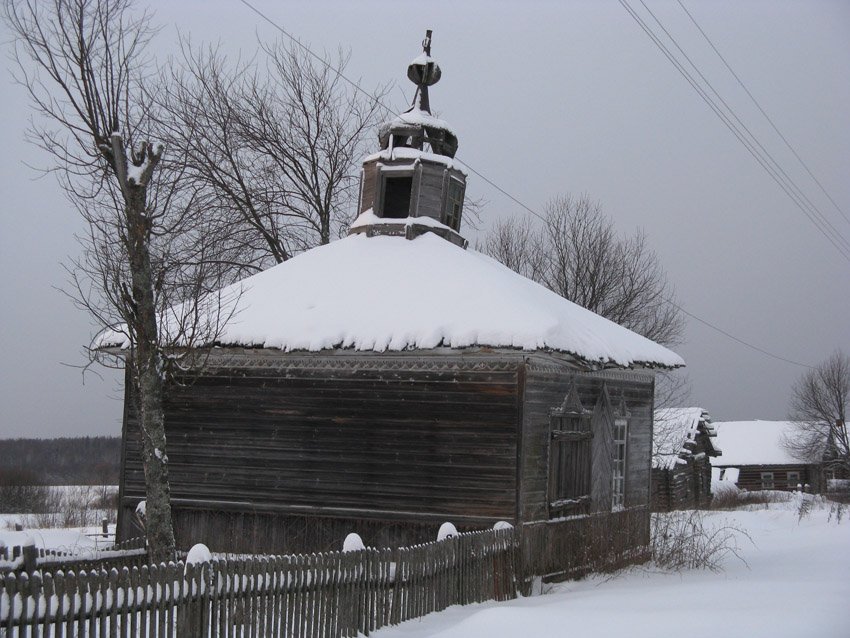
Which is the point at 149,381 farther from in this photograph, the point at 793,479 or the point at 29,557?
the point at 793,479

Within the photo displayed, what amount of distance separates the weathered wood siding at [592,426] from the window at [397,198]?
546 centimetres

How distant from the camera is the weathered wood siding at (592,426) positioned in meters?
14.0

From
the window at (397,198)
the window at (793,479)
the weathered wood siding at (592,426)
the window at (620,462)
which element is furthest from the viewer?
the window at (793,479)

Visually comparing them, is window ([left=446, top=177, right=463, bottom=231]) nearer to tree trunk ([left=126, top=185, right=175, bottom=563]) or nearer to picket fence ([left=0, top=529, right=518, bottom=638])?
tree trunk ([left=126, top=185, right=175, bottom=563])

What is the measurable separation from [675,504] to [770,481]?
26470mm

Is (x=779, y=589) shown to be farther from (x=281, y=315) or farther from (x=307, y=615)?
(x=281, y=315)

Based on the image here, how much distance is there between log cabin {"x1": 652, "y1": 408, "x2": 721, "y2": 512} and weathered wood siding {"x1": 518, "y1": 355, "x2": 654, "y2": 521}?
1715 cm

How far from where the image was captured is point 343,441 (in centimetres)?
1474

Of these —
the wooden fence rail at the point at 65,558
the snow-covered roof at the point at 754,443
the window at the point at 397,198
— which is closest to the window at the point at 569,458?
the window at the point at 397,198

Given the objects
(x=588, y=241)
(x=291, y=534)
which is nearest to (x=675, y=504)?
(x=588, y=241)

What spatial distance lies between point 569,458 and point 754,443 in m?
52.7

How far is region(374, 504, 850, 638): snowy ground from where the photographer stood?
28.2 feet

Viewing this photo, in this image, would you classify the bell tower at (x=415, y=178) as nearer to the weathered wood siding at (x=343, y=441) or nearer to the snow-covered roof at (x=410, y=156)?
the snow-covered roof at (x=410, y=156)

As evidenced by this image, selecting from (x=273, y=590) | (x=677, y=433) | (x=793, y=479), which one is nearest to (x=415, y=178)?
(x=273, y=590)
